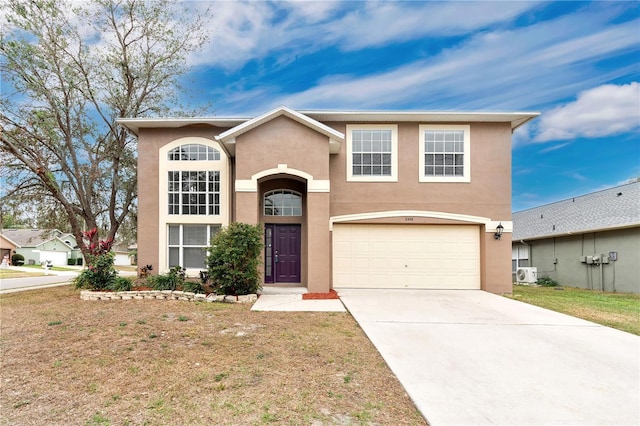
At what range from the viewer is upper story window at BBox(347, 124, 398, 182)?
12172mm

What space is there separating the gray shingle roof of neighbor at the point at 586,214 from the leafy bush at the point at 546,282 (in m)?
2.28

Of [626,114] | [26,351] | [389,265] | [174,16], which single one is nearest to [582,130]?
[626,114]

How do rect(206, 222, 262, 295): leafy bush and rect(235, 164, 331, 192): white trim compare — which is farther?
rect(235, 164, 331, 192): white trim

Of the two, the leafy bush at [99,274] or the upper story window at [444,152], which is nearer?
the leafy bush at [99,274]

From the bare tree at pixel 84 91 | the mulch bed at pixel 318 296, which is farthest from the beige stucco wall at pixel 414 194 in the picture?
the bare tree at pixel 84 91

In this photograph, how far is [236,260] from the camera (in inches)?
Result: 366

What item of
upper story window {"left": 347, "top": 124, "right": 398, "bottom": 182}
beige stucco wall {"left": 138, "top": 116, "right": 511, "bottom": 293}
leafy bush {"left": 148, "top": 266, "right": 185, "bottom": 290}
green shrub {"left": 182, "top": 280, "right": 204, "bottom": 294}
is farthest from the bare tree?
upper story window {"left": 347, "top": 124, "right": 398, "bottom": 182}

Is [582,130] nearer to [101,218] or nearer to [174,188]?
[174,188]

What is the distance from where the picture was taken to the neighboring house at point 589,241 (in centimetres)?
1430

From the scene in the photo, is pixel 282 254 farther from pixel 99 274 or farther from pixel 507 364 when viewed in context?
pixel 507 364

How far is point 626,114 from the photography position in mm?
19438

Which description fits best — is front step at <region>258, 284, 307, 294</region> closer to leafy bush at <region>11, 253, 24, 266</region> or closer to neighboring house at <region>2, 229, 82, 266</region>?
neighboring house at <region>2, 229, 82, 266</region>

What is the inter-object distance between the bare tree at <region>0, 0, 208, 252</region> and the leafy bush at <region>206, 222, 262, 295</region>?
8421 mm

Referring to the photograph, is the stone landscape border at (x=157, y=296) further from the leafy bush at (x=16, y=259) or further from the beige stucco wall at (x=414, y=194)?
the leafy bush at (x=16, y=259)
